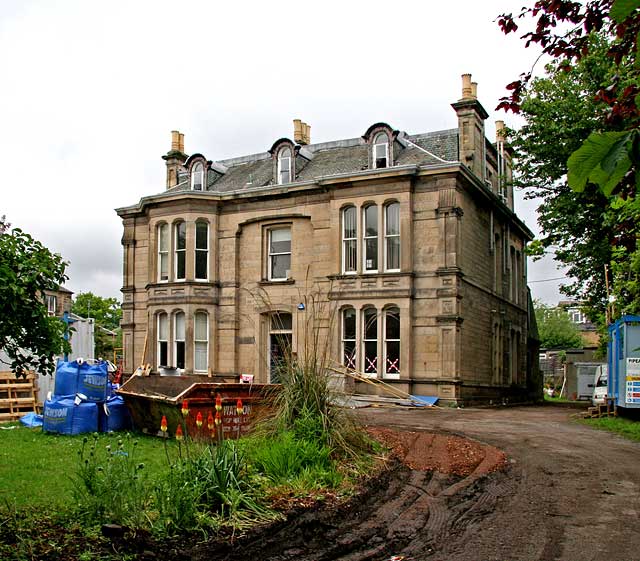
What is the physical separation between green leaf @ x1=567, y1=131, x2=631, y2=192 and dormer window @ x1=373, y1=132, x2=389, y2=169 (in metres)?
25.5

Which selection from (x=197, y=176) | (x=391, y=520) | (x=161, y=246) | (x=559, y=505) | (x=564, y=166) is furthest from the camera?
(x=197, y=176)

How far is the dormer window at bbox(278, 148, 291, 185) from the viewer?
30.6 m

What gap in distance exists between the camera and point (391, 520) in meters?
8.12

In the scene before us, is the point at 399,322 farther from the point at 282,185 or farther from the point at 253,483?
the point at 253,483

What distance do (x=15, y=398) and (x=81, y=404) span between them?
514cm

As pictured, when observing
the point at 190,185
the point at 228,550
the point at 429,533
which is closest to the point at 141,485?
the point at 228,550

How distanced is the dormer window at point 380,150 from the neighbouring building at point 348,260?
65 mm

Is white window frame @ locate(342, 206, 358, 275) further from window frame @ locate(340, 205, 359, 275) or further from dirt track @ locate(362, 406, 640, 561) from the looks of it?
dirt track @ locate(362, 406, 640, 561)

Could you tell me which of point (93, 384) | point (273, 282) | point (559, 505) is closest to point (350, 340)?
point (273, 282)

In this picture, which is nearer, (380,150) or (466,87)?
(380,150)

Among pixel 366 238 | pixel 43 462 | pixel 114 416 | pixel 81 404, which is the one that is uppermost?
pixel 366 238

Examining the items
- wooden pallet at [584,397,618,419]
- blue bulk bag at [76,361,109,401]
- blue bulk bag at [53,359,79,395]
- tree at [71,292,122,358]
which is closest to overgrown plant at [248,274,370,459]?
blue bulk bag at [76,361,109,401]

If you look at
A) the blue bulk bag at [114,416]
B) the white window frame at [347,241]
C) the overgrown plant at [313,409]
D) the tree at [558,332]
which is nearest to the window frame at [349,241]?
the white window frame at [347,241]

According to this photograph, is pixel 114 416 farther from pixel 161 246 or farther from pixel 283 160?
pixel 283 160
